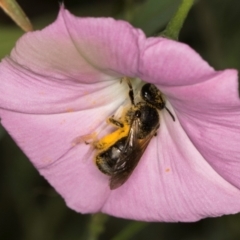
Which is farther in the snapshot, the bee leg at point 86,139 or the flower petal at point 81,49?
the bee leg at point 86,139

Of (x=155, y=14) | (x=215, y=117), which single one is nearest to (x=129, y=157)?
(x=215, y=117)

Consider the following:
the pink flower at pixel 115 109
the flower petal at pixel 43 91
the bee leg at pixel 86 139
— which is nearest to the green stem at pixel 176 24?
the pink flower at pixel 115 109

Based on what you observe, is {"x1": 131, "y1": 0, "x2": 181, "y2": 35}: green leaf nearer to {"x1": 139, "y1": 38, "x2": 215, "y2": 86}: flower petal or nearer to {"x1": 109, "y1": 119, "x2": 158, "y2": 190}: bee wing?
{"x1": 109, "y1": 119, "x2": 158, "y2": 190}: bee wing

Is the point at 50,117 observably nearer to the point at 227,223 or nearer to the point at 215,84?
the point at 215,84

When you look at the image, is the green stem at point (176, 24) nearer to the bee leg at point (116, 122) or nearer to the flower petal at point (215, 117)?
the flower petal at point (215, 117)

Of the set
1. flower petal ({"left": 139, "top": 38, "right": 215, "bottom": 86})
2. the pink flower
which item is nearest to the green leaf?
the pink flower

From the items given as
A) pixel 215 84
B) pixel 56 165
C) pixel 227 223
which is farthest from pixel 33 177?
pixel 215 84
